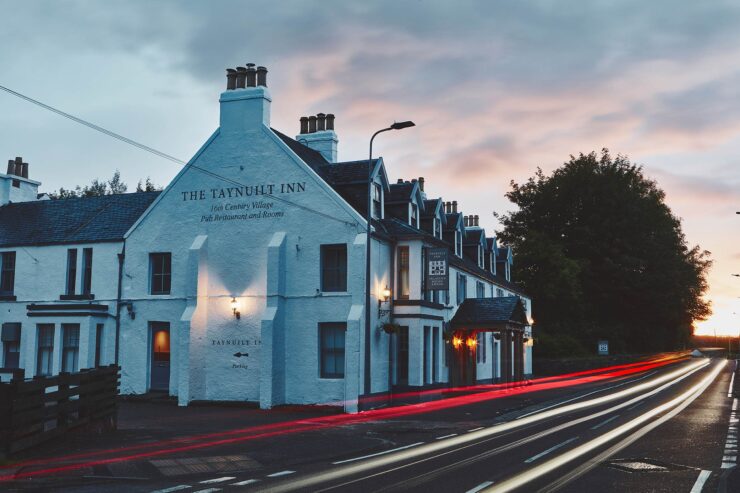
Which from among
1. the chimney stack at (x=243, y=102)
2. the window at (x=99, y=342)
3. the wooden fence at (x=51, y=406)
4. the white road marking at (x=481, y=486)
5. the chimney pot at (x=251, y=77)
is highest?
the chimney pot at (x=251, y=77)

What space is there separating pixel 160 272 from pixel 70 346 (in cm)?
505

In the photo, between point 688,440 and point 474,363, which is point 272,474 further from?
point 474,363

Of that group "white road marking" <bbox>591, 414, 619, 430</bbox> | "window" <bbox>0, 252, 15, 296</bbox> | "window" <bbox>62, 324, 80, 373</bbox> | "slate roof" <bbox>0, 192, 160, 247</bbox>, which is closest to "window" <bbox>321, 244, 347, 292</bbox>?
"slate roof" <bbox>0, 192, 160, 247</bbox>

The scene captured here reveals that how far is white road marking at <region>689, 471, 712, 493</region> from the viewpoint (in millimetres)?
10931

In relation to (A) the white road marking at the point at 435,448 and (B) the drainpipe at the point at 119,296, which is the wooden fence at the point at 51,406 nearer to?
(A) the white road marking at the point at 435,448

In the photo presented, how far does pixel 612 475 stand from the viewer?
12.1 m

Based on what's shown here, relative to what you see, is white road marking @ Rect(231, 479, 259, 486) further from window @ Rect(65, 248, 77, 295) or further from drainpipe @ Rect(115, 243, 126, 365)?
window @ Rect(65, 248, 77, 295)

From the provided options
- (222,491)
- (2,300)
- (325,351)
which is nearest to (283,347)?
(325,351)

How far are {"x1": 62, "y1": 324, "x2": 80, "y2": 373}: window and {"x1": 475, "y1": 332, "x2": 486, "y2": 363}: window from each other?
2088 centimetres

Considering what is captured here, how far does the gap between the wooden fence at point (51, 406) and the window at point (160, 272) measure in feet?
41.3

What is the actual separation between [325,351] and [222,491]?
57.1ft

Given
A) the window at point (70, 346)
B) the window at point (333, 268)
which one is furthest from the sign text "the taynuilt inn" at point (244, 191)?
the window at point (70, 346)

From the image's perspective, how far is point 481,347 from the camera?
41.9m

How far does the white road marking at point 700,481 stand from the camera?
10.9m
